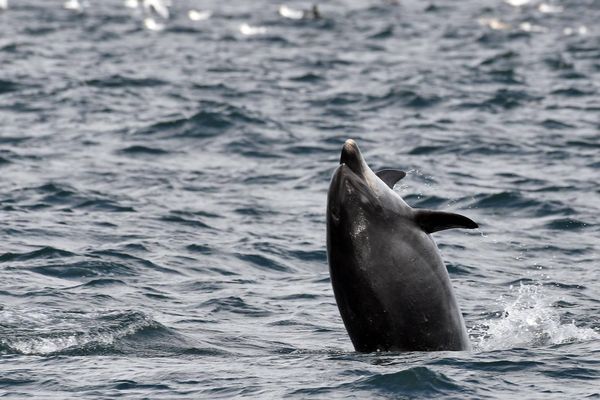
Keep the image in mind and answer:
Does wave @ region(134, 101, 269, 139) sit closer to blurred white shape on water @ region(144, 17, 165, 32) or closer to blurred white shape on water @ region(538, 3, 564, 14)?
blurred white shape on water @ region(144, 17, 165, 32)

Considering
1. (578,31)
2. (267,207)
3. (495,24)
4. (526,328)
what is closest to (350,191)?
(526,328)

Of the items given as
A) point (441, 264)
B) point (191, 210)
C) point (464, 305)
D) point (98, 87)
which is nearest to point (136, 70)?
point (98, 87)

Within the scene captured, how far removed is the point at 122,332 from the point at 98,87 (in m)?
18.7

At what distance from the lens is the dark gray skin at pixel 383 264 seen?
10.5 metres

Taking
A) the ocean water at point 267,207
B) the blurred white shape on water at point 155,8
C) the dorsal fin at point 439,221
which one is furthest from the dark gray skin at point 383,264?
the blurred white shape on water at point 155,8

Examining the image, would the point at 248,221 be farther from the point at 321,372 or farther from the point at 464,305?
the point at 321,372

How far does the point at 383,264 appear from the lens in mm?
10570

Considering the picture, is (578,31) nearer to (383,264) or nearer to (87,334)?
(87,334)

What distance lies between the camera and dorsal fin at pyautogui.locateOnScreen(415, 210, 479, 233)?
1037 cm

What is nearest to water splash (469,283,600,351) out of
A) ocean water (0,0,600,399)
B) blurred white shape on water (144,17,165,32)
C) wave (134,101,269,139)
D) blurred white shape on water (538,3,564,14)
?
ocean water (0,0,600,399)

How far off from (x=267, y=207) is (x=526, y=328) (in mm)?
6855

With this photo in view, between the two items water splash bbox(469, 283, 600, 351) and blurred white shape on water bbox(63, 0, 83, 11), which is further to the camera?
blurred white shape on water bbox(63, 0, 83, 11)

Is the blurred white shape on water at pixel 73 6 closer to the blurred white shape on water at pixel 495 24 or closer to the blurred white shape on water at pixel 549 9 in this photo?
the blurred white shape on water at pixel 495 24

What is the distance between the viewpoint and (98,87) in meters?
30.3
